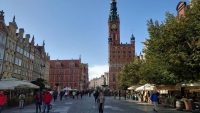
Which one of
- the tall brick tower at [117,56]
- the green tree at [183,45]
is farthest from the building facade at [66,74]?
the green tree at [183,45]

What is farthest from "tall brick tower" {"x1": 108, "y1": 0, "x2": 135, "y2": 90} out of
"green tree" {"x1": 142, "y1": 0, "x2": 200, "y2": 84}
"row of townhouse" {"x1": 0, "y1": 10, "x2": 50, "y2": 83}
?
"green tree" {"x1": 142, "y1": 0, "x2": 200, "y2": 84}

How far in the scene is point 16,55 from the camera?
43.7 m

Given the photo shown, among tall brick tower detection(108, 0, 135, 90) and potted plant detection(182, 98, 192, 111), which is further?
tall brick tower detection(108, 0, 135, 90)

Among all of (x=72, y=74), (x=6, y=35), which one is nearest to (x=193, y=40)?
(x=6, y=35)

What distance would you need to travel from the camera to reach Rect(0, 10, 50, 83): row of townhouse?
121 ft

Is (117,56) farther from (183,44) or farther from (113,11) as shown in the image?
(183,44)

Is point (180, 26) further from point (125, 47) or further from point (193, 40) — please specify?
point (125, 47)

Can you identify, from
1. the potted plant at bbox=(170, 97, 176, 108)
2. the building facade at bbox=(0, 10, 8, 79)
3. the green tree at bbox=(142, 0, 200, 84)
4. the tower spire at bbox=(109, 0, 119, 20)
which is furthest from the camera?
the tower spire at bbox=(109, 0, 119, 20)

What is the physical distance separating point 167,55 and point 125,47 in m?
83.5

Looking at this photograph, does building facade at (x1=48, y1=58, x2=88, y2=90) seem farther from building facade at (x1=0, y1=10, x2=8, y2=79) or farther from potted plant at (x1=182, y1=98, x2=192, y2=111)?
potted plant at (x1=182, y1=98, x2=192, y2=111)

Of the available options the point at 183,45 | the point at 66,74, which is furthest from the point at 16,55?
the point at 66,74

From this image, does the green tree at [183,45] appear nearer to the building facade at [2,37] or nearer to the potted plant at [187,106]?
the potted plant at [187,106]

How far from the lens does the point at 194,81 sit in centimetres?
1841

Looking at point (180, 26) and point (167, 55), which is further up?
point (180, 26)
